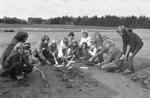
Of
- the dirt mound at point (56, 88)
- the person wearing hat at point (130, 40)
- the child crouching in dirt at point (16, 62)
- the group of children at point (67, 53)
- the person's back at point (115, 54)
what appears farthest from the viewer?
the person's back at point (115, 54)

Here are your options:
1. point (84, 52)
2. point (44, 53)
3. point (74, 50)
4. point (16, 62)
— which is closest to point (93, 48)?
point (84, 52)

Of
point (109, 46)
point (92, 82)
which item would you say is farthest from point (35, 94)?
point (109, 46)

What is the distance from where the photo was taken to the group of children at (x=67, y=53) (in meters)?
4.42

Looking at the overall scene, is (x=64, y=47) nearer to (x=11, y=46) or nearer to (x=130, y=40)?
(x=130, y=40)

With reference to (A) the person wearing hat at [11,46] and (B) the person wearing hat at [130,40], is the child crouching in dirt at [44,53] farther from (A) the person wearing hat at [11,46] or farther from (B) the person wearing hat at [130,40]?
(B) the person wearing hat at [130,40]

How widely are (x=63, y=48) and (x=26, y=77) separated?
99.5 inches

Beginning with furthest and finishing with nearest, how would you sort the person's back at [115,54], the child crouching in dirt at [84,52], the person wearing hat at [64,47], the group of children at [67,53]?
the child crouching in dirt at [84,52], the person wearing hat at [64,47], the person's back at [115,54], the group of children at [67,53]

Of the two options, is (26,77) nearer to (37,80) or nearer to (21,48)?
(37,80)

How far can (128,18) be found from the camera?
A: 64.1 m

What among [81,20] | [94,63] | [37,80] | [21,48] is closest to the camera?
[21,48]

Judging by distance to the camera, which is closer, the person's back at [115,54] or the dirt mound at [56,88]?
the dirt mound at [56,88]

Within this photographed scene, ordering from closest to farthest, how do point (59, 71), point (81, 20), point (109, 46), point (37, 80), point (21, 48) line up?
point (21, 48) → point (37, 80) → point (59, 71) → point (109, 46) → point (81, 20)

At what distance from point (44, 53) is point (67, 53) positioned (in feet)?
3.42

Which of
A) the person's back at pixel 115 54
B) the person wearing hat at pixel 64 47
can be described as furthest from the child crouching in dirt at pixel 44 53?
the person's back at pixel 115 54
